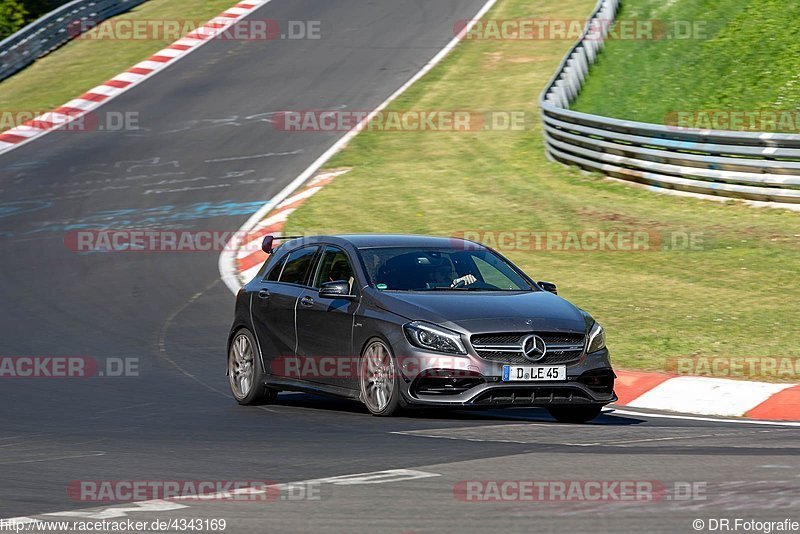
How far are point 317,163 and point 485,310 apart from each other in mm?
16007

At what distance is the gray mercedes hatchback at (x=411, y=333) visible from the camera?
10.5 m

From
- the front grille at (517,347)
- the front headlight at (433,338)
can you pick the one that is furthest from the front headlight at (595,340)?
the front headlight at (433,338)

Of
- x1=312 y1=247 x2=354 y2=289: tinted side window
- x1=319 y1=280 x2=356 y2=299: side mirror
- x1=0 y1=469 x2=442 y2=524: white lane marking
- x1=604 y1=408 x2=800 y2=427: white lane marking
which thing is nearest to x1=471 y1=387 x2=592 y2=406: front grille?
x1=604 y1=408 x2=800 y2=427: white lane marking

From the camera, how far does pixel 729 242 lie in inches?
755

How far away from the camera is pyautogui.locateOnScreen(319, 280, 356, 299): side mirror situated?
11.3m

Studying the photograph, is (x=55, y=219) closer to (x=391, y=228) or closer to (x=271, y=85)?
(x=391, y=228)

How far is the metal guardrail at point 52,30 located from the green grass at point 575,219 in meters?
11.2

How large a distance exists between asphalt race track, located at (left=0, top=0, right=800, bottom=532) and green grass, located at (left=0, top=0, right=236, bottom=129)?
405cm

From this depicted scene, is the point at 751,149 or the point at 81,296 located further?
the point at 751,149

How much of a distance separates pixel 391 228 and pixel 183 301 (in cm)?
456

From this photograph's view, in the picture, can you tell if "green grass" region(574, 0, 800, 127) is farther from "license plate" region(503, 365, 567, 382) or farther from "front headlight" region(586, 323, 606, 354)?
"license plate" region(503, 365, 567, 382)

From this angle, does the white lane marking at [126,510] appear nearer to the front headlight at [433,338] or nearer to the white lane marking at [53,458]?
the white lane marking at [53,458]

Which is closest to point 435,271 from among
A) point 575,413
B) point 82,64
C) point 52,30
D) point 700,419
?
point 575,413

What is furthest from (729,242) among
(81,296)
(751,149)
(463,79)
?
(463,79)
